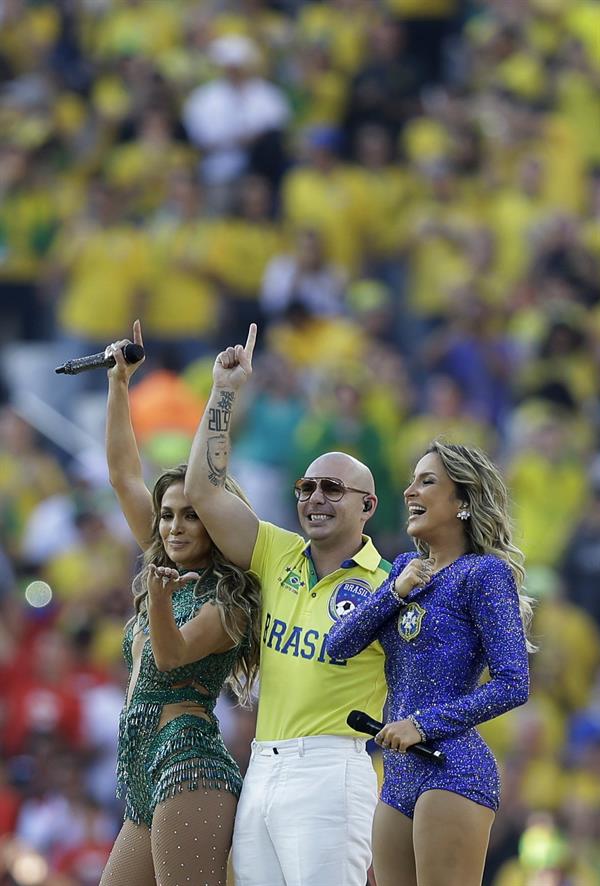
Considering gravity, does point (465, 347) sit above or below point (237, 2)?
below

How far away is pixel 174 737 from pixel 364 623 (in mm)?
681

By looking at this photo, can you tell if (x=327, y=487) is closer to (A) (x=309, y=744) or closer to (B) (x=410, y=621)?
(B) (x=410, y=621)

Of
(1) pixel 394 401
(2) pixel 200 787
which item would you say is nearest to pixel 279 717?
(2) pixel 200 787

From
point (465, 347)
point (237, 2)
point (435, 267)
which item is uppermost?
point (237, 2)

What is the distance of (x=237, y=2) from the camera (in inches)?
600

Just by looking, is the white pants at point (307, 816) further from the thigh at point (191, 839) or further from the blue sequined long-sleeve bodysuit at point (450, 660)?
the blue sequined long-sleeve bodysuit at point (450, 660)

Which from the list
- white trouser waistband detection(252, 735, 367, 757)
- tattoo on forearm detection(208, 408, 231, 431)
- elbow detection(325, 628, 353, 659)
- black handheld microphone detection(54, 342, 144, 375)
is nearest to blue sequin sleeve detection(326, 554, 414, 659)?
elbow detection(325, 628, 353, 659)

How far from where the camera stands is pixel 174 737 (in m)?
5.12

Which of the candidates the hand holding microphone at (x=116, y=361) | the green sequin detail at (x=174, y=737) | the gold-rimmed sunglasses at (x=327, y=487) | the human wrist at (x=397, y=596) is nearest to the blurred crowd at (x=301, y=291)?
the green sequin detail at (x=174, y=737)

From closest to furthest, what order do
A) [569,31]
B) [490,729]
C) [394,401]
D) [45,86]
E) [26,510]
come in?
[490,729] → [394,401] → [26,510] → [569,31] → [45,86]

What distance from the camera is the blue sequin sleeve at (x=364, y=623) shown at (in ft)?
15.8

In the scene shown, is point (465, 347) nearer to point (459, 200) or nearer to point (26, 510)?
point (459, 200)

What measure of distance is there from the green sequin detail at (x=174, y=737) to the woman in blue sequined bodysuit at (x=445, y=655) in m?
0.49

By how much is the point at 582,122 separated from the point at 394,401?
291 centimetres
